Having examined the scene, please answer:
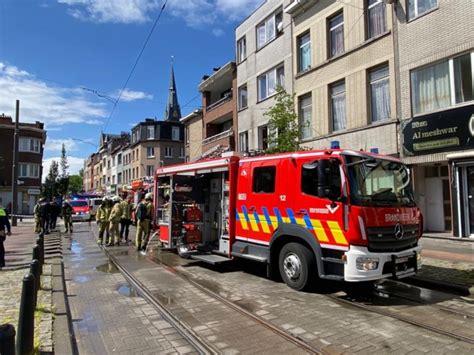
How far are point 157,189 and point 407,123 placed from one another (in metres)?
9.10

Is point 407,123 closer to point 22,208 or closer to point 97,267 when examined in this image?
point 97,267

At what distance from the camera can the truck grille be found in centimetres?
661

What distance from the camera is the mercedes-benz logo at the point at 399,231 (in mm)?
6902

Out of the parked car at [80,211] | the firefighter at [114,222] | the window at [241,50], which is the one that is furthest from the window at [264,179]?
the parked car at [80,211]

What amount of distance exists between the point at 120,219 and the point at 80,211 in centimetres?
1724

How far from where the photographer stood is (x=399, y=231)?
6.95 m

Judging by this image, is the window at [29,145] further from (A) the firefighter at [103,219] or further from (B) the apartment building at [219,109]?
(A) the firefighter at [103,219]

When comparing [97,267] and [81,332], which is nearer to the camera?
[81,332]

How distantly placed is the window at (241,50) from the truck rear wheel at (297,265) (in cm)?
2049

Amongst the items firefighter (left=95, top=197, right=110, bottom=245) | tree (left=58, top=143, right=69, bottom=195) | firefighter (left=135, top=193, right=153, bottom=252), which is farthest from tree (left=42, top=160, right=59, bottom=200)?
firefighter (left=135, top=193, right=153, bottom=252)

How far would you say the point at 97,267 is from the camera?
10.4 m

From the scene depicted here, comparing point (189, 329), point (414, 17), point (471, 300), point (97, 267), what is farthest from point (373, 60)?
point (189, 329)

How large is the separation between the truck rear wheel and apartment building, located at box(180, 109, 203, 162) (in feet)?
85.7

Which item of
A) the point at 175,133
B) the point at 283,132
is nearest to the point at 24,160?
the point at 175,133
